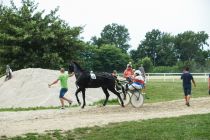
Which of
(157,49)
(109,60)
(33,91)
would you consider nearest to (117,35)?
(157,49)

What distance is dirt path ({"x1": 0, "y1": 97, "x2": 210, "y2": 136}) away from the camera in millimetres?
16141

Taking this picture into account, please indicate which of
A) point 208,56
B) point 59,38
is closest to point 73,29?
point 59,38

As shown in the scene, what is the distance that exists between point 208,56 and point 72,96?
8792 cm

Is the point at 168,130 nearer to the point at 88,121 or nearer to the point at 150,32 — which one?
the point at 88,121

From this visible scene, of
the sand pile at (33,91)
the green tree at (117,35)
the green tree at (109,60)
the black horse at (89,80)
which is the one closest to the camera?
the black horse at (89,80)

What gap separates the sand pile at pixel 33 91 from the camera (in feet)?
92.3

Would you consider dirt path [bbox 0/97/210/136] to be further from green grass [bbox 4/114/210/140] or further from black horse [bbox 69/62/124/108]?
black horse [bbox 69/62/124/108]

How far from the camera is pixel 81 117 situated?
1873cm

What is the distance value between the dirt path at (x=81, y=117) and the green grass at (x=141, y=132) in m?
0.89

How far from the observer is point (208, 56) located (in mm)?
112562

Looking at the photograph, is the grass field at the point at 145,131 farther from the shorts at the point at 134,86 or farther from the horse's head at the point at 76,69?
the horse's head at the point at 76,69

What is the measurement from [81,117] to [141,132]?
4.58 m

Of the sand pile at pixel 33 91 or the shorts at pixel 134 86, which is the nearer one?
the shorts at pixel 134 86

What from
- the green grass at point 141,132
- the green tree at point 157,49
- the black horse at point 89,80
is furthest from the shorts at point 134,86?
the green tree at point 157,49
